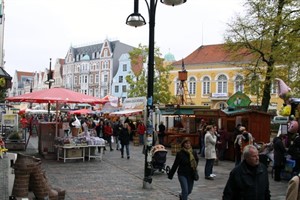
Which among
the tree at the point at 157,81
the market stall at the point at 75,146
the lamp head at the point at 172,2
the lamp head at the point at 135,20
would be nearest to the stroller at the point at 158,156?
the market stall at the point at 75,146

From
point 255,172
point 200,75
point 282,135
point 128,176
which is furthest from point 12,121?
point 200,75

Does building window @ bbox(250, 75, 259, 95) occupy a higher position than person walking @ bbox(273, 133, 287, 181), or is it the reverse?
building window @ bbox(250, 75, 259, 95)

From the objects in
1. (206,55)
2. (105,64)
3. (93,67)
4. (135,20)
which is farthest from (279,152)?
(93,67)

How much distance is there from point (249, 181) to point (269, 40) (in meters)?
19.5

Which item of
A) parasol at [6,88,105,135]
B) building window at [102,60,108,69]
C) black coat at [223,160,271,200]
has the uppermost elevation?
building window at [102,60,108,69]

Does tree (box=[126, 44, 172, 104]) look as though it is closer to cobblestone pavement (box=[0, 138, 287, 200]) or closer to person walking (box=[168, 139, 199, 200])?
cobblestone pavement (box=[0, 138, 287, 200])

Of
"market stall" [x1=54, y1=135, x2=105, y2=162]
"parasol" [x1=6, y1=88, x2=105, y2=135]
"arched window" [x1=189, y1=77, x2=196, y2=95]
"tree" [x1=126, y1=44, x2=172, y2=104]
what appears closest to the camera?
"market stall" [x1=54, y1=135, x2=105, y2=162]

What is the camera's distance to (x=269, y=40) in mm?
23047

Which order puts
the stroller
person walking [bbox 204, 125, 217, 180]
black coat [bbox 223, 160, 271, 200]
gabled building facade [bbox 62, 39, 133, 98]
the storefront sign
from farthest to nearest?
gabled building facade [bbox 62, 39, 133, 98] → the storefront sign → the stroller → person walking [bbox 204, 125, 217, 180] → black coat [bbox 223, 160, 271, 200]

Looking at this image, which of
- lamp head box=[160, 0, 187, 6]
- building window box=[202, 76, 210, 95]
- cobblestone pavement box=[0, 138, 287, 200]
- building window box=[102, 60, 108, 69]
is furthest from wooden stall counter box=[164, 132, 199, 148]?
building window box=[102, 60, 108, 69]

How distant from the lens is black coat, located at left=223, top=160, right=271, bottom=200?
4.84 meters

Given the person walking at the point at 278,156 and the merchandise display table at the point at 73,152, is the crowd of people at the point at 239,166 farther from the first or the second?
the merchandise display table at the point at 73,152

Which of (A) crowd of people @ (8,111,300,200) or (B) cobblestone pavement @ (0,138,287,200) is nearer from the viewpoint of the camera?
(A) crowd of people @ (8,111,300,200)

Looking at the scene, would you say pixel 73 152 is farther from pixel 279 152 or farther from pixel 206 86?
pixel 206 86
